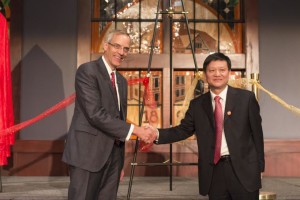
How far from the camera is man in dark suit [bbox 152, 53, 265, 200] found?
2.55 m

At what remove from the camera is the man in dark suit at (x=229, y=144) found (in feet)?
8.38

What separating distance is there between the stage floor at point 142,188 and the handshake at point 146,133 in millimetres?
1284

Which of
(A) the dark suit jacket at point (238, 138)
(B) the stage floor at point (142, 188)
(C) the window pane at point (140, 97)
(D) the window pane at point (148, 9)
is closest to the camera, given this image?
(A) the dark suit jacket at point (238, 138)

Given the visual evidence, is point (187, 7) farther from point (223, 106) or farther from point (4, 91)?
point (223, 106)

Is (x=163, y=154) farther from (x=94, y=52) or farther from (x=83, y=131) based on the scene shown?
(x=83, y=131)

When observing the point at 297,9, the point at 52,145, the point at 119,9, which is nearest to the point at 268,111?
the point at 297,9

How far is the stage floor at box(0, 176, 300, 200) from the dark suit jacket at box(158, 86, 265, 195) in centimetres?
155

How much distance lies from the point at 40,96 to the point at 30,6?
116cm

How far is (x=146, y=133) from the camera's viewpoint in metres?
2.92

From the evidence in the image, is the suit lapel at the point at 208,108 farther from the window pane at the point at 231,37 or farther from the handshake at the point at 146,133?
the window pane at the point at 231,37

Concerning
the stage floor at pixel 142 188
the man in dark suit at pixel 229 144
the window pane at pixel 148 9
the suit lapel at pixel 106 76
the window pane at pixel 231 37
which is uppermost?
the window pane at pixel 148 9

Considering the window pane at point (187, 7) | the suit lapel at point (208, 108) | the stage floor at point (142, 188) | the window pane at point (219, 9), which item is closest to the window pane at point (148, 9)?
the window pane at point (187, 7)

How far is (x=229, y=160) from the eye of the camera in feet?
8.46

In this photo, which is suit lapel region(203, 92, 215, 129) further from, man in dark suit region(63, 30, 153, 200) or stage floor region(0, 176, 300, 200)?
stage floor region(0, 176, 300, 200)
